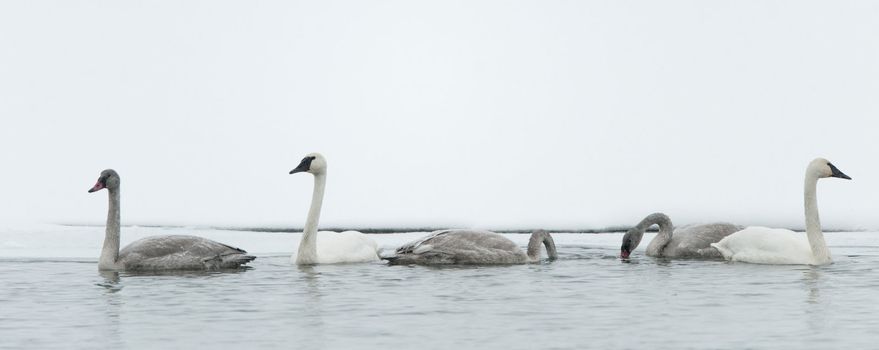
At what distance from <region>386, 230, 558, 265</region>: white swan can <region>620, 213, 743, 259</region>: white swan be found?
151 centimetres

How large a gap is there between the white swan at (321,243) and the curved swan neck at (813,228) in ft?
16.1

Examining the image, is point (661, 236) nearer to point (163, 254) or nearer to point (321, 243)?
point (321, 243)

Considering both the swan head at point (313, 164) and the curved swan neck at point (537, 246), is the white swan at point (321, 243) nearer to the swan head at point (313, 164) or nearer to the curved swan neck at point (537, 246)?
the swan head at point (313, 164)

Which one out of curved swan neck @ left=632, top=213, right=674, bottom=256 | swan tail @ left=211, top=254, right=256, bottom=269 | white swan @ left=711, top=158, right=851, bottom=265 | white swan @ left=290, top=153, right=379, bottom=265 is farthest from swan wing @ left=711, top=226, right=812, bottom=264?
swan tail @ left=211, top=254, right=256, bottom=269

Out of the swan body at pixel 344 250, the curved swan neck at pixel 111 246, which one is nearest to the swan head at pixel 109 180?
the curved swan neck at pixel 111 246

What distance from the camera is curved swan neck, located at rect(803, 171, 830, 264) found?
14.2 m

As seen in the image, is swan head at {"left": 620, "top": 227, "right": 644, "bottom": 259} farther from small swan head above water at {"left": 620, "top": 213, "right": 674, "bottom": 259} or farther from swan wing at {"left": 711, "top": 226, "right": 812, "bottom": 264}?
swan wing at {"left": 711, "top": 226, "right": 812, "bottom": 264}

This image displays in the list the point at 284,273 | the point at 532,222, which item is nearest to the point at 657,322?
the point at 284,273

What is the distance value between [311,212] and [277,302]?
4226 millimetres

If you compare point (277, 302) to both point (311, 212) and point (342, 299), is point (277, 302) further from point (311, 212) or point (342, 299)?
point (311, 212)

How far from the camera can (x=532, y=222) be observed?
22031mm

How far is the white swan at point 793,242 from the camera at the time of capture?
46.9 ft

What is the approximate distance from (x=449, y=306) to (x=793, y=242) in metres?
5.83

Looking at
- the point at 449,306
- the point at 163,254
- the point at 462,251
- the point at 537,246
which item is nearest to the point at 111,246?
the point at 163,254
